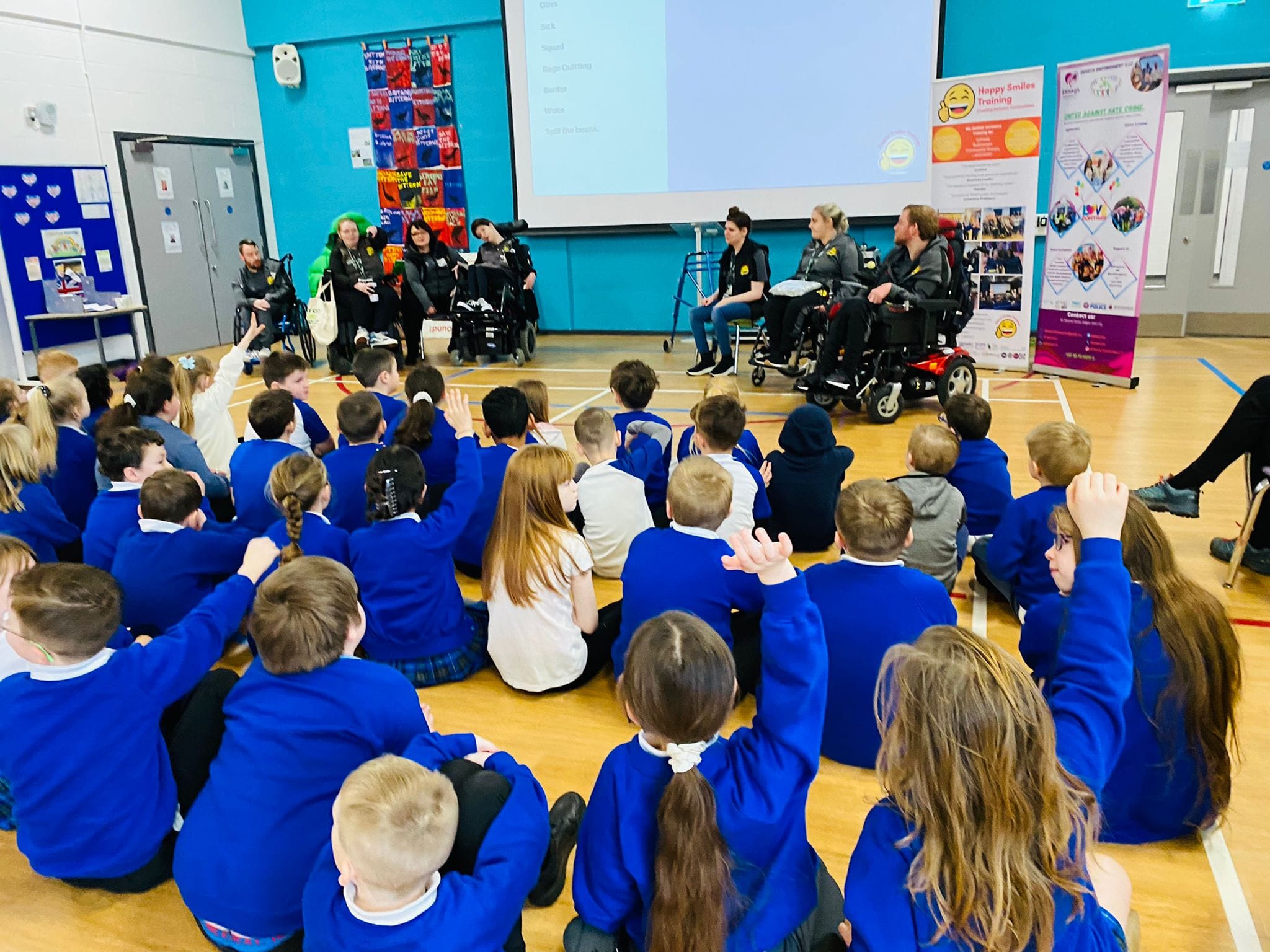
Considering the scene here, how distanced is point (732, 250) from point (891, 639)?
5600 millimetres

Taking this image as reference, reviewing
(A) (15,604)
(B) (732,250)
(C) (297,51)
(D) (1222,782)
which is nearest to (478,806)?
(A) (15,604)

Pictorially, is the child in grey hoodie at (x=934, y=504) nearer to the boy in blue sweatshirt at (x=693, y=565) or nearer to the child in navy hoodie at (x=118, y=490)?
the boy in blue sweatshirt at (x=693, y=565)

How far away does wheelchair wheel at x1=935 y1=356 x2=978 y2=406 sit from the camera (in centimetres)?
566

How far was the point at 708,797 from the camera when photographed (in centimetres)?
128

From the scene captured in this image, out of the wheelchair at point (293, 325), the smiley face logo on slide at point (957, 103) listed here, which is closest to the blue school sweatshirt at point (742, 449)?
the smiley face logo on slide at point (957, 103)

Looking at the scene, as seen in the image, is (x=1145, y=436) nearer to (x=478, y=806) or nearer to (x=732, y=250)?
(x=732, y=250)

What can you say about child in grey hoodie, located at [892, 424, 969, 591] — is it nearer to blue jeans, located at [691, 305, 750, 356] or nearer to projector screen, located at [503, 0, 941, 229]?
blue jeans, located at [691, 305, 750, 356]

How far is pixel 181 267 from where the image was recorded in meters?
9.73

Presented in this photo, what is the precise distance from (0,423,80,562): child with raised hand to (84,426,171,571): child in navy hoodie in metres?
0.25

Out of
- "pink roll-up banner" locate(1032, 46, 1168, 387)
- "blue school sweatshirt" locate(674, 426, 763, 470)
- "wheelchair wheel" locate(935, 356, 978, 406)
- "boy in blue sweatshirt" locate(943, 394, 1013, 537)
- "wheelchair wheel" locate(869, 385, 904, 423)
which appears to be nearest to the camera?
"boy in blue sweatshirt" locate(943, 394, 1013, 537)

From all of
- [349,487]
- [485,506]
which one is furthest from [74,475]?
[485,506]

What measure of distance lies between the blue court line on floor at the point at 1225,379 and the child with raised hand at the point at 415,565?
525 cm

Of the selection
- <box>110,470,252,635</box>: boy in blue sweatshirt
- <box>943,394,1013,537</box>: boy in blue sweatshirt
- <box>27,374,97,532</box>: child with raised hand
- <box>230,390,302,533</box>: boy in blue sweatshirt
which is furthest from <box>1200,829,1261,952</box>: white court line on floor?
<box>27,374,97,532</box>: child with raised hand

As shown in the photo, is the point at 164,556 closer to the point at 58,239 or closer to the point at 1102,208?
the point at 1102,208
